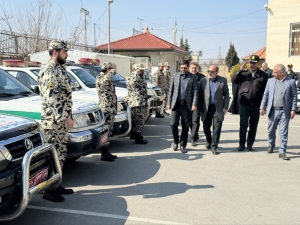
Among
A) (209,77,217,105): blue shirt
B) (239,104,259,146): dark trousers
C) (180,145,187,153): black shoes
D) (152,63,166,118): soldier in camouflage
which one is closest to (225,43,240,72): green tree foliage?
(152,63,166,118): soldier in camouflage

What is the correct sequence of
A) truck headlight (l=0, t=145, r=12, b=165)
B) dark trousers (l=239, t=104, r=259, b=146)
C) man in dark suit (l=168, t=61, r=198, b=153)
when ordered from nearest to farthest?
truck headlight (l=0, t=145, r=12, b=165) < man in dark suit (l=168, t=61, r=198, b=153) < dark trousers (l=239, t=104, r=259, b=146)

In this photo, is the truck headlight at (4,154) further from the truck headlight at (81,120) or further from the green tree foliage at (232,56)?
the green tree foliage at (232,56)

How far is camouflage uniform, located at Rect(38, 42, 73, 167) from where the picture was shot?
433 centimetres

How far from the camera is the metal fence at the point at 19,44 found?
15.9 metres

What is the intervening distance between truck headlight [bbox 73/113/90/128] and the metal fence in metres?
10.9

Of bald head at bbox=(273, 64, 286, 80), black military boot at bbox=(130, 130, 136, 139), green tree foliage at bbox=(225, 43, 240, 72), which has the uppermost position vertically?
green tree foliage at bbox=(225, 43, 240, 72)

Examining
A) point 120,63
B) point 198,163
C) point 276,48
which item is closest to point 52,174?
point 198,163

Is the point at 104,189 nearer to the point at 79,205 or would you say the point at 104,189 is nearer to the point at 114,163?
the point at 79,205

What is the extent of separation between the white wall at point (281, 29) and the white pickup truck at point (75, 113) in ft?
48.6

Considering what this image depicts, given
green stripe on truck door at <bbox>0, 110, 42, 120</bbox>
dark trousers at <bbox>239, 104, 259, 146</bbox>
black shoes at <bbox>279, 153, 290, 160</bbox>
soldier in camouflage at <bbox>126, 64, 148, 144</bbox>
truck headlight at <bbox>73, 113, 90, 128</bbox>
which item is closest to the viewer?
green stripe on truck door at <bbox>0, 110, 42, 120</bbox>

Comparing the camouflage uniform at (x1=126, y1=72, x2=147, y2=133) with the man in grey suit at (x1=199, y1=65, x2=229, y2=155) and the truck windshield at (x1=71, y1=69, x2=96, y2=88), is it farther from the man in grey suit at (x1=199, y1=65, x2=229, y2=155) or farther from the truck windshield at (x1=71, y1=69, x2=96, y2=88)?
the truck windshield at (x1=71, y1=69, x2=96, y2=88)

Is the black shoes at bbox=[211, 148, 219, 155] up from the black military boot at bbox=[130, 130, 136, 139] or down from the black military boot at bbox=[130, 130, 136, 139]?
down

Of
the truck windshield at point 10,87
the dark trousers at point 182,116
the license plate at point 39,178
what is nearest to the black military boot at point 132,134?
the dark trousers at point 182,116

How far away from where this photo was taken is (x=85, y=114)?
5258mm
